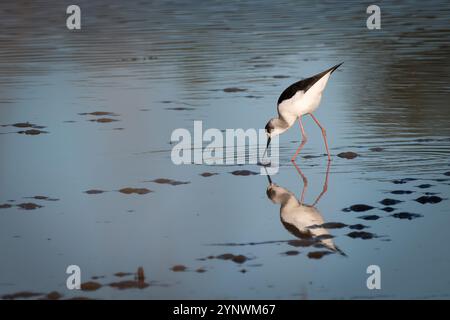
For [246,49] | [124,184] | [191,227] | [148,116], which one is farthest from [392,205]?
[246,49]

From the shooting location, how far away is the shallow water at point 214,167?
7.49 metres

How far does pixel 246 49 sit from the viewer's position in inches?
684

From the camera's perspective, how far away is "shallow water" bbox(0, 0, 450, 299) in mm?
7488

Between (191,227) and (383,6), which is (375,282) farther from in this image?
(383,6)

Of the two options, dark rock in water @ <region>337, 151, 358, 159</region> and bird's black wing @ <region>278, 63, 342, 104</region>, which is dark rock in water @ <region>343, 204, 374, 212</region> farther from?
bird's black wing @ <region>278, 63, 342, 104</region>

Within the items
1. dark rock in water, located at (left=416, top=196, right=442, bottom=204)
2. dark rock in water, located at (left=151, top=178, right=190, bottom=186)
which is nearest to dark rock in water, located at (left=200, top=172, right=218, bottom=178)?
dark rock in water, located at (left=151, top=178, right=190, bottom=186)

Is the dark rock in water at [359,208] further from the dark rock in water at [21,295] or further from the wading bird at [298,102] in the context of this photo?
the dark rock in water at [21,295]

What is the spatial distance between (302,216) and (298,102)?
259 cm

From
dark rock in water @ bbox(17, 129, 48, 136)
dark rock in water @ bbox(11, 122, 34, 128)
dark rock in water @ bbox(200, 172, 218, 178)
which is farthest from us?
dark rock in water @ bbox(11, 122, 34, 128)

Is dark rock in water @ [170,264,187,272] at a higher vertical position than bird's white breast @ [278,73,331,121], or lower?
lower

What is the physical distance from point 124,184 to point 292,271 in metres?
2.83

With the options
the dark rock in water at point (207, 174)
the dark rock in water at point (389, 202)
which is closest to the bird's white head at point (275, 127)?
the dark rock in water at point (207, 174)

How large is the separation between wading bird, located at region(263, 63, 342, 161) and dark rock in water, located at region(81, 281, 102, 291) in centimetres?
404

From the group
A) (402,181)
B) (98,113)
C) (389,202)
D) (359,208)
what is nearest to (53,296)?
(359,208)
